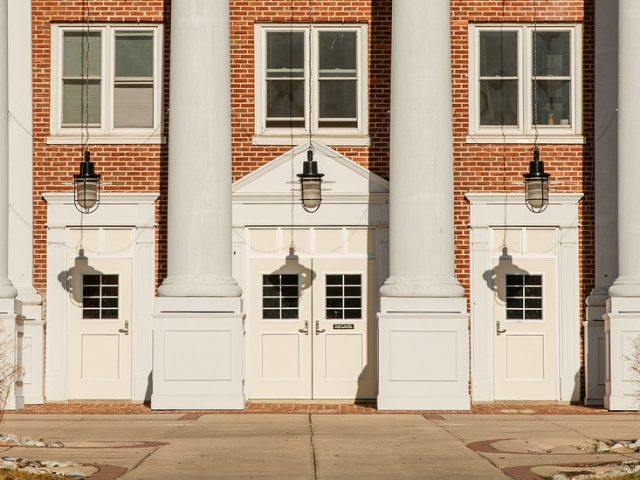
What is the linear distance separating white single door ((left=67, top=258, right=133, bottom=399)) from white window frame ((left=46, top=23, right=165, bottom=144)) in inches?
70.8

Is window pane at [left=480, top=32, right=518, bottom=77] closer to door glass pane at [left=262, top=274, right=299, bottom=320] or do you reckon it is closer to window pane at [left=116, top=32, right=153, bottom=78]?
door glass pane at [left=262, top=274, right=299, bottom=320]

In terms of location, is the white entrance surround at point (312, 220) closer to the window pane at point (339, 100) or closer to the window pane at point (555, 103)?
the window pane at point (339, 100)

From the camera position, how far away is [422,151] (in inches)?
776

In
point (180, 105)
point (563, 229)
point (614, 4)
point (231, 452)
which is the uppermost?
point (614, 4)

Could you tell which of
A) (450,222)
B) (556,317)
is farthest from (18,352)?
(556,317)

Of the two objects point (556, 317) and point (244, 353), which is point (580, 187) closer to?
point (556, 317)

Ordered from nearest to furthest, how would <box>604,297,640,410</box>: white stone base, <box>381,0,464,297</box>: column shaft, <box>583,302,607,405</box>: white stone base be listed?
<box>381,0,464,297</box>: column shaft
<box>604,297,640,410</box>: white stone base
<box>583,302,607,405</box>: white stone base

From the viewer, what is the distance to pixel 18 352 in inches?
797

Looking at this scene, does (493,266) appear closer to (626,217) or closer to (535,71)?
(626,217)

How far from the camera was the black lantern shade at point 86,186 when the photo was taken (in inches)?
817

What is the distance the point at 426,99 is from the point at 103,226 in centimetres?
520

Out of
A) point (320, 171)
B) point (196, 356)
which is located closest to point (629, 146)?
point (320, 171)

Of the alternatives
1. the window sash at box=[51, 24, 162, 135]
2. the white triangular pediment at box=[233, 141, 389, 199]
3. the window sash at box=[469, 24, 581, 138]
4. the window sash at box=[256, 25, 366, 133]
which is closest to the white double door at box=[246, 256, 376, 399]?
the white triangular pediment at box=[233, 141, 389, 199]

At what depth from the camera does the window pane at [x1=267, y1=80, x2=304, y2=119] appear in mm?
21562
